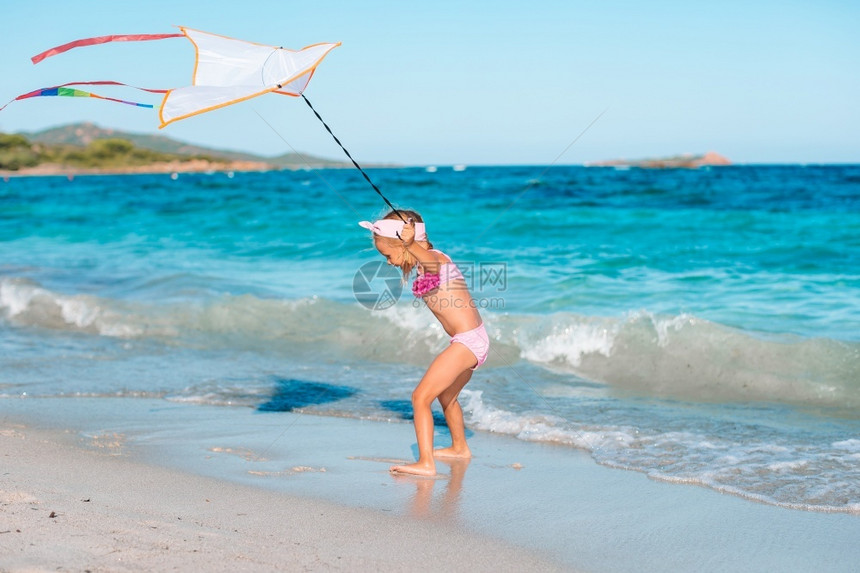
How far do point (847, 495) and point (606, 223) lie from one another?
39.4 ft

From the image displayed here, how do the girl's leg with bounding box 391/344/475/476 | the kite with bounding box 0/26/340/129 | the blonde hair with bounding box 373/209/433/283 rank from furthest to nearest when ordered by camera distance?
the girl's leg with bounding box 391/344/475/476 < the blonde hair with bounding box 373/209/433/283 < the kite with bounding box 0/26/340/129

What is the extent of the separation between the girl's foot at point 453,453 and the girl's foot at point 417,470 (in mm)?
314

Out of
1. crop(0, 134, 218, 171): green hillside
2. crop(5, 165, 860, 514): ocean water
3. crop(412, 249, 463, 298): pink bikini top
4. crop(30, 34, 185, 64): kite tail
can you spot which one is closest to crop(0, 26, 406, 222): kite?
crop(30, 34, 185, 64): kite tail

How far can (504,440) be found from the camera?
529 cm

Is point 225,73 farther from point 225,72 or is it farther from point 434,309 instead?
point 434,309

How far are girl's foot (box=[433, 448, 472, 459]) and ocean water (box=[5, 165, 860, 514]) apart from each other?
609 mm

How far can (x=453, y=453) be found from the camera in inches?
189

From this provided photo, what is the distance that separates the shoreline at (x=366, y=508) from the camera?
10.5ft

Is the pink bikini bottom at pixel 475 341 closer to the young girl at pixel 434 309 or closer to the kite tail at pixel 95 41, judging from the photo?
the young girl at pixel 434 309

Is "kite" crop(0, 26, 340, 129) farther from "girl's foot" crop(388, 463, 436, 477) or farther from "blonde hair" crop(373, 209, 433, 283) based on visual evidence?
"girl's foot" crop(388, 463, 436, 477)

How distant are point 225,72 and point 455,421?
7.46 ft

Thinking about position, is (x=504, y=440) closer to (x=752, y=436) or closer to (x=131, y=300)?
(x=752, y=436)

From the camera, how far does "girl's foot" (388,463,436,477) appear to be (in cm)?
443

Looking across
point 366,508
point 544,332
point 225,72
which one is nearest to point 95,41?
point 225,72
